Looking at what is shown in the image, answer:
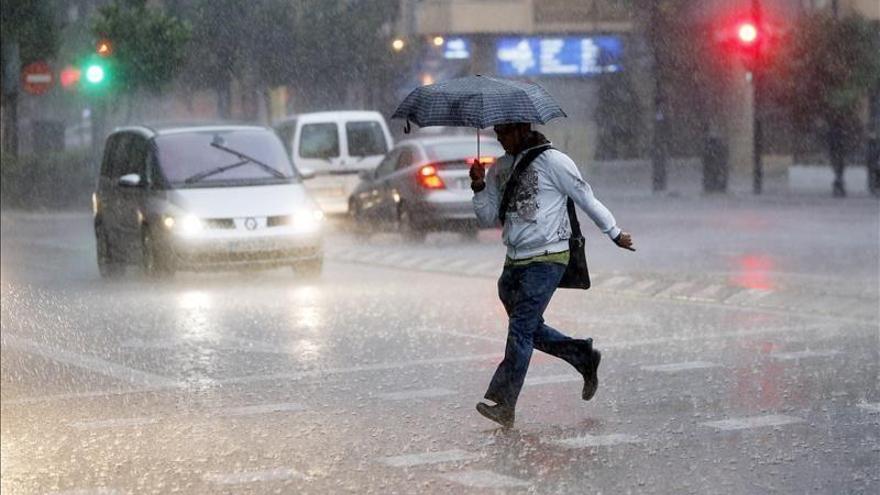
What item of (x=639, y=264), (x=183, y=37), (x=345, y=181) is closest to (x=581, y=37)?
(x=183, y=37)

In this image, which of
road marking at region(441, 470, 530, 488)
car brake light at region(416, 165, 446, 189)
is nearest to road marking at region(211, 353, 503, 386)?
road marking at region(441, 470, 530, 488)

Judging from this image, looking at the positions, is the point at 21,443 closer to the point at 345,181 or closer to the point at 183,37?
the point at 345,181

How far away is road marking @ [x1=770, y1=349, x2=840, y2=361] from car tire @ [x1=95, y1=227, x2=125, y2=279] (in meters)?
9.15

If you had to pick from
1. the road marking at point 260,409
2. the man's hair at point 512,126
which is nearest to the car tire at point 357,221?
the road marking at point 260,409

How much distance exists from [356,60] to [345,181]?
21576 millimetres

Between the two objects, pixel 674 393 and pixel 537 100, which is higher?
pixel 537 100

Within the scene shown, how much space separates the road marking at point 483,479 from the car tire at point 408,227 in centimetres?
1641

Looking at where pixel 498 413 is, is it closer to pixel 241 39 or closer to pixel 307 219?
pixel 307 219

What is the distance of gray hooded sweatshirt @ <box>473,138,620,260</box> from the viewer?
9.38m

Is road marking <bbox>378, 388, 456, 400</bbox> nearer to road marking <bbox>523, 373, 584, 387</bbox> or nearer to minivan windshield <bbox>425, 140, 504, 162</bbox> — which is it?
road marking <bbox>523, 373, 584, 387</bbox>

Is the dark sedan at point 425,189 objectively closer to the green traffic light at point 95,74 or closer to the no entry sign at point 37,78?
the green traffic light at point 95,74

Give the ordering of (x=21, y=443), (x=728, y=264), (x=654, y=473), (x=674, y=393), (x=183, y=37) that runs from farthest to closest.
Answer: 1. (x=183, y=37)
2. (x=728, y=264)
3. (x=674, y=393)
4. (x=21, y=443)
5. (x=654, y=473)

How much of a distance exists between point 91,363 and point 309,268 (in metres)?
7.04

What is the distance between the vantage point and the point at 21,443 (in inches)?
356
